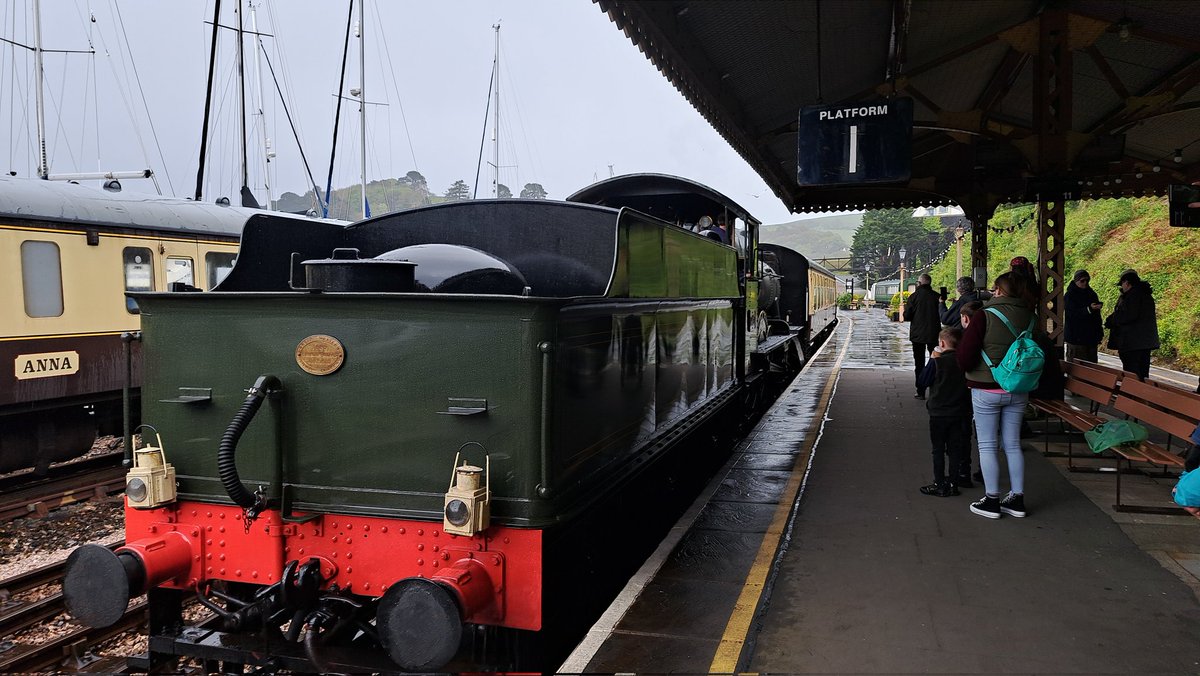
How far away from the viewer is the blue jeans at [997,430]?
5.24 m

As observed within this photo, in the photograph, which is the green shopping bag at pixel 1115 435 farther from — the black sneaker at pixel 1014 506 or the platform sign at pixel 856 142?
the platform sign at pixel 856 142

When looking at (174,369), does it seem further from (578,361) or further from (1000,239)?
(1000,239)

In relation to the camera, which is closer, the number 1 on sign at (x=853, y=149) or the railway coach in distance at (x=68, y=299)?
A: the number 1 on sign at (x=853, y=149)

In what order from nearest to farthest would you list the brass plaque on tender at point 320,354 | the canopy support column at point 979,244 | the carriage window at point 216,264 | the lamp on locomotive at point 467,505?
the lamp on locomotive at point 467,505
the brass plaque on tender at point 320,354
the carriage window at point 216,264
the canopy support column at point 979,244

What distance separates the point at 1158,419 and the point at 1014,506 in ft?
4.01

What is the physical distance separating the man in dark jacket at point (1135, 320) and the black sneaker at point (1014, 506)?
457 cm

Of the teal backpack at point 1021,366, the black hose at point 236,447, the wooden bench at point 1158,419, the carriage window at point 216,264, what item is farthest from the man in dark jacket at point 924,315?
the carriage window at point 216,264

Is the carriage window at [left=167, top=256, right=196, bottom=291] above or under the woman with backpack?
above

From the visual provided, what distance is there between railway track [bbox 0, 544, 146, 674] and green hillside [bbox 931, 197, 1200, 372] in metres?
16.9

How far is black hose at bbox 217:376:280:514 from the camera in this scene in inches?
124

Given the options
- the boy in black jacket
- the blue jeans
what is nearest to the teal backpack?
the blue jeans

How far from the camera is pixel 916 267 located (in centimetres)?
6688

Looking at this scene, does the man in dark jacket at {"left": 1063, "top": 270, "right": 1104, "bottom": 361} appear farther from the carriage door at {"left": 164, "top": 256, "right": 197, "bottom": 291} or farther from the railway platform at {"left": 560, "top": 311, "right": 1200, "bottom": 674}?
the carriage door at {"left": 164, "top": 256, "right": 197, "bottom": 291}

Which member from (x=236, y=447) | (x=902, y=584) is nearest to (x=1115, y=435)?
(x=902, y=584)
